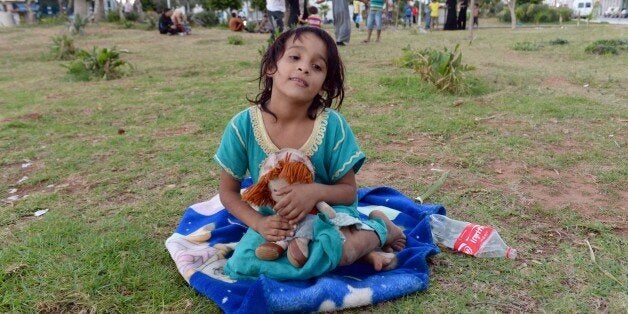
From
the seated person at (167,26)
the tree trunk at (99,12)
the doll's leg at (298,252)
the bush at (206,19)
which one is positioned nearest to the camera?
the doll's leg at (298,252)

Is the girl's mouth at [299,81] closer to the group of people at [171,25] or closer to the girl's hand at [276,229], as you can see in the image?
the girl's hand at [276,229]

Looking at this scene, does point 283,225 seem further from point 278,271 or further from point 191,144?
point 191,144

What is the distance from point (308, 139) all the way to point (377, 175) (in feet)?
4.32

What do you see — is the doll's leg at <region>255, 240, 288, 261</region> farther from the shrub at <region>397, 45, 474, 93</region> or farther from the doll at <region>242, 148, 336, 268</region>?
the shrub at <region>397, 45, 474, 93</region>

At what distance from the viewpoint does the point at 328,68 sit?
2068mm

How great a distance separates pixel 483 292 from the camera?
1.92 meters

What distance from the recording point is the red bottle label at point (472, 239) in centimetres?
220

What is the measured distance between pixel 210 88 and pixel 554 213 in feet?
15.1

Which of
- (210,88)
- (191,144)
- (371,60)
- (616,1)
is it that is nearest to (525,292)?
(191,144)

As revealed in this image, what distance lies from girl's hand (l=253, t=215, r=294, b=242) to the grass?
0.33 metres

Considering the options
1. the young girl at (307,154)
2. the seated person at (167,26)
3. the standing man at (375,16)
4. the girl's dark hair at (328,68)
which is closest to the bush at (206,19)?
the seated person at (167,26)

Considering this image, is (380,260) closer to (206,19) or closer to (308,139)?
(308,139)

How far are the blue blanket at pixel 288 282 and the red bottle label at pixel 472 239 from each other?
0.13m

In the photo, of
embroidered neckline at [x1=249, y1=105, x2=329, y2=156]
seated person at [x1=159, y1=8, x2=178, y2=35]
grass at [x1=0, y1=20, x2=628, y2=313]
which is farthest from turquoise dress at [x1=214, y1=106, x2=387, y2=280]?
seated person at [x1=159, y1=8, x2=178, y2=35]
